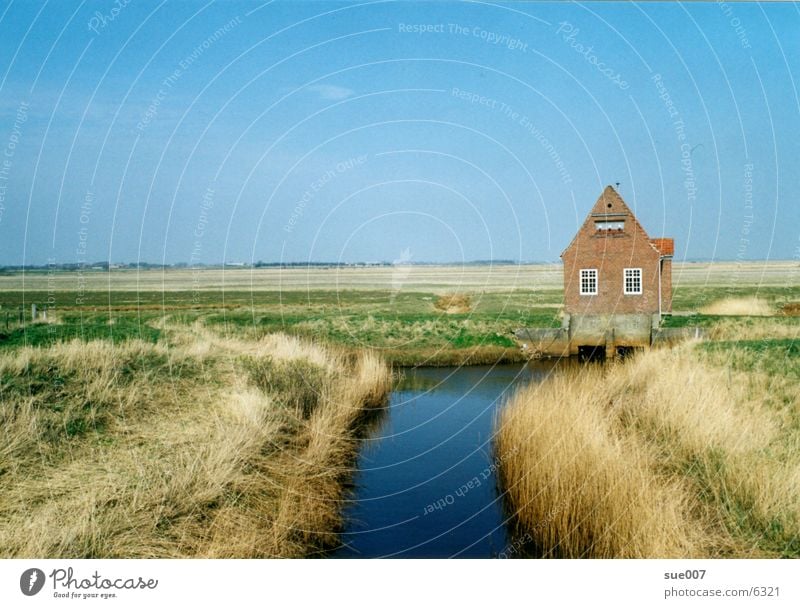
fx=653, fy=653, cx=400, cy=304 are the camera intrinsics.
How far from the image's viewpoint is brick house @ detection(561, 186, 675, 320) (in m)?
29.3

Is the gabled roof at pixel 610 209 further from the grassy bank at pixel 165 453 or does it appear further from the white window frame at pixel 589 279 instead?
the grassy bank at pixel 165 453

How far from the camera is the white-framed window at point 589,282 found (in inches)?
1168

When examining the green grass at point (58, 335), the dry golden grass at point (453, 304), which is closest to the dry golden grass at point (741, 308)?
the dry golden grass at point (453, 304)

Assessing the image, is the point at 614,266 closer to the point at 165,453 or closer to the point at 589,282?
the point at 589,282

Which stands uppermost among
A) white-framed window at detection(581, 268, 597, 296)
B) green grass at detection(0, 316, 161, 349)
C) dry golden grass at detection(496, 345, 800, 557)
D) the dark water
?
white-framed window at detection(581, 268, 597, 296)

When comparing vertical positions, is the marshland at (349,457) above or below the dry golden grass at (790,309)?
below

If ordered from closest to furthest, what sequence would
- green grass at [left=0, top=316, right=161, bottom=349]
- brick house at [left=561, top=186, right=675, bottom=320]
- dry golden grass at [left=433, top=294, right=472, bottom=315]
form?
green grass at [left=0, top=316, right=161, bottom=349]
brick house at [left=561, top=186, right=675, bottom=320]
dry golden grass at [left=433, top=294, right=472, bottom=315]

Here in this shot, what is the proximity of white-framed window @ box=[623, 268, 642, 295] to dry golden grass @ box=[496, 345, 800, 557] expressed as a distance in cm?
1638

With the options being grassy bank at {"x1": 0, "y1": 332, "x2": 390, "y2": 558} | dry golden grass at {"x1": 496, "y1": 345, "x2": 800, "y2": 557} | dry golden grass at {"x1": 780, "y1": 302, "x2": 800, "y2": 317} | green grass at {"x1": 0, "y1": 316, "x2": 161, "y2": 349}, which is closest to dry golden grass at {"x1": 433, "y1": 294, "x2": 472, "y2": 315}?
dry golden grass at {"x1": 780, "y1": 302, "x2": 800, "y2": 317}

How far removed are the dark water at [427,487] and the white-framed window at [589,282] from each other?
11.8 metres

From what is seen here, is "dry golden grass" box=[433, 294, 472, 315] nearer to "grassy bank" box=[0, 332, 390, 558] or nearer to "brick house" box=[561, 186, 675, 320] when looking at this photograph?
"brick house" box=[561, 186, 675, 320]

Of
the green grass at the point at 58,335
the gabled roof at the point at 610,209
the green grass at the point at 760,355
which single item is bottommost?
the green grass at the point at 760,355
